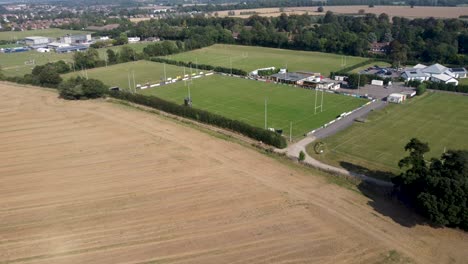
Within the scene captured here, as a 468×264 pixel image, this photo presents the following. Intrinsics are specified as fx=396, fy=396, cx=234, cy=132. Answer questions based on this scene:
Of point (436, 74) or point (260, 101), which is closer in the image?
point (260, 101)

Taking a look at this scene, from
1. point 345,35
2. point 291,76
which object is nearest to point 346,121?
point 291,76

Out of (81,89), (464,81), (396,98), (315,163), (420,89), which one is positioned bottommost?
(315,163)

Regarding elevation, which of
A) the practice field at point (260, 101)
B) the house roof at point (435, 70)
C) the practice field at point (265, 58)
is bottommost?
the practice field at point (260, 101)

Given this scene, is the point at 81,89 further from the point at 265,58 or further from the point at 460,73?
the point at 460,73

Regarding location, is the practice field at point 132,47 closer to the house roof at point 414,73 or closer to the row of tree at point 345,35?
the row of tree at point 345,35

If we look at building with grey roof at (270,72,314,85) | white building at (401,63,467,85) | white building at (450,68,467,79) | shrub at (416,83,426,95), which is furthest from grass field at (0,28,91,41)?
white building at (450,68,467,79)

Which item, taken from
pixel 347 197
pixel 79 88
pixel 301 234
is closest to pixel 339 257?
pixel 301 234

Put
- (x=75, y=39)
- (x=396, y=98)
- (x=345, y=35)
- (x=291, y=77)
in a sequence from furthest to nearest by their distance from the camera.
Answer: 1. (x=75, y=39)
2. (x=345, y=35)
3. (x=291, y=77)
4. (x=396, y=98)

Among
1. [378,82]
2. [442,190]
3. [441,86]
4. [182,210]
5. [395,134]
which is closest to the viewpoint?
[442,190]

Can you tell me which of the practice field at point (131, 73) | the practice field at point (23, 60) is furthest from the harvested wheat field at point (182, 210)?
the practice field at point (23, 60)
